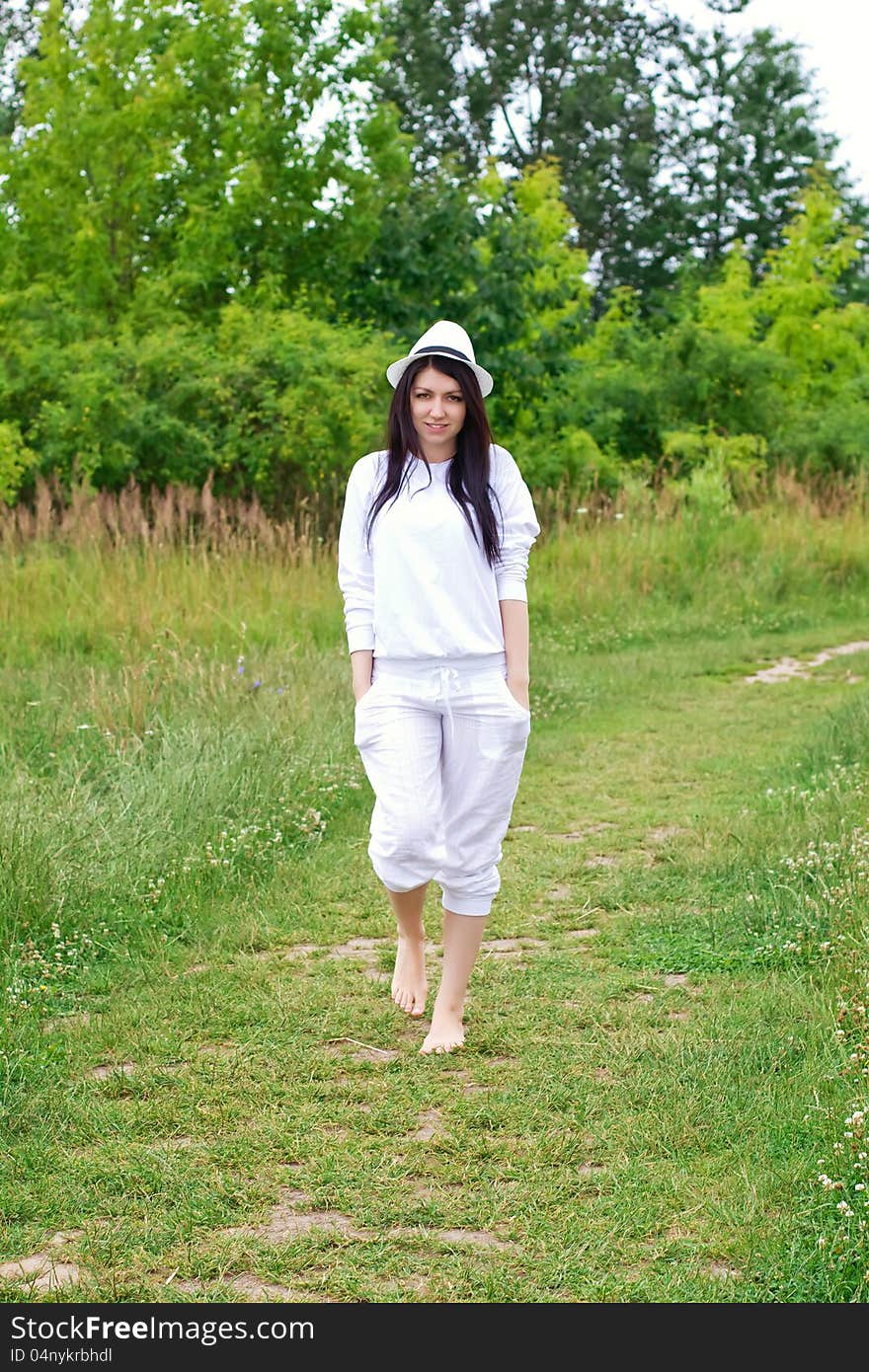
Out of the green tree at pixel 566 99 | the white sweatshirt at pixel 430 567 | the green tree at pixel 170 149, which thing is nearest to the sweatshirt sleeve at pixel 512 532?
the white sweatshirt at pixel 430 567

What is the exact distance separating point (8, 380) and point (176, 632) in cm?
554

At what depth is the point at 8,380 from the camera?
1327 cm

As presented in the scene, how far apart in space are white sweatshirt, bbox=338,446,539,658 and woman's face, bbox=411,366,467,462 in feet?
0.21

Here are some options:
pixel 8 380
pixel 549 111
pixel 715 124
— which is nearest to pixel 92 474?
pixel 8 380

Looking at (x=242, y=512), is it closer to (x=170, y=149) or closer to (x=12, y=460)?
(x=12, y=460)

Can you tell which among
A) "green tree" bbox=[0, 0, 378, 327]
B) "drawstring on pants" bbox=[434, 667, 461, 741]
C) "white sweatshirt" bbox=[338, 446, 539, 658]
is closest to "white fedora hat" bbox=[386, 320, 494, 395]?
"white sweatshirt" bbox=[338, 446, 539, 658]

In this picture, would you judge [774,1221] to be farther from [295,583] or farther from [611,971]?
[295,583]

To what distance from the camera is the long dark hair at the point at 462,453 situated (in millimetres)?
4086

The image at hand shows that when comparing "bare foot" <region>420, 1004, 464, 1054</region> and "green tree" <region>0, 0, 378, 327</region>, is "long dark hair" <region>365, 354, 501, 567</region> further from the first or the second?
"green tree" <region>0, 0, 378, 327</region>

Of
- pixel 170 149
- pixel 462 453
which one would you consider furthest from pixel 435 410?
pixel 170 149

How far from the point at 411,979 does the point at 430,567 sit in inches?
52.6

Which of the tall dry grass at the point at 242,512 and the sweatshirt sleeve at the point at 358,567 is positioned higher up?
the sweatshirt sleeve at the point at 358,567

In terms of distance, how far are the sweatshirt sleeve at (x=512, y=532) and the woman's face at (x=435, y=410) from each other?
168 millimetres

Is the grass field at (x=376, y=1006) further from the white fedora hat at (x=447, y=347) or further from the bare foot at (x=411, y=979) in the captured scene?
the white fedora hat at (x=447, y=347)
